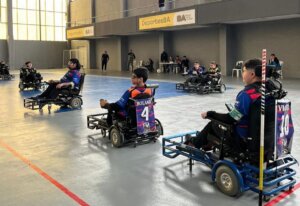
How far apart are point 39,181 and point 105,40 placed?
1198 inches

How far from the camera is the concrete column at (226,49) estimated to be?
2150 centimetres

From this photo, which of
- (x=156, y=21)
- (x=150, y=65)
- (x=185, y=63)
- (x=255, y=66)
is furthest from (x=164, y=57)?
(x=255, y=66)

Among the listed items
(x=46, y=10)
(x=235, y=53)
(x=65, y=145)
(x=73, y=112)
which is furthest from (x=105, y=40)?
(x=65, y=145)

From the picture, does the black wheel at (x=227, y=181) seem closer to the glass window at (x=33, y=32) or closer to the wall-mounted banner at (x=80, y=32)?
the wall-mounted banner at (x=80, y=32)

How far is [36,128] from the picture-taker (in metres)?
7.17

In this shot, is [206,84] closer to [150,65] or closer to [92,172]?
[92,172]

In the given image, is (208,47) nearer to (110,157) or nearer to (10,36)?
(110,157)

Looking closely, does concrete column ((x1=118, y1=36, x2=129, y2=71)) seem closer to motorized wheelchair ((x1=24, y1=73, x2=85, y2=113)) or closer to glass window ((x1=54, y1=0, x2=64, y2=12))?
glass window ((x1=54, y1=0, x2=64, y2=12))

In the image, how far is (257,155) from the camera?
3646 millimetres

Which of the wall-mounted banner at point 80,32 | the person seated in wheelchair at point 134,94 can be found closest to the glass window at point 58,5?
the wall-mounted banner at point 80,32

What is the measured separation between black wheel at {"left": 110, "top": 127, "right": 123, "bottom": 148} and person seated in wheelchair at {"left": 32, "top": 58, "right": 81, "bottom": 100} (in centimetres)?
368

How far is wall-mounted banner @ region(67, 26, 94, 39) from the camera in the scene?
3085cm

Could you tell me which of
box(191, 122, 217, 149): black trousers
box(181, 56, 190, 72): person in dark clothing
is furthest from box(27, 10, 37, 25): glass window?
box(191, 122, 217, 149): black trousers

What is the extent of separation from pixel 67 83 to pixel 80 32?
79.6 ft
